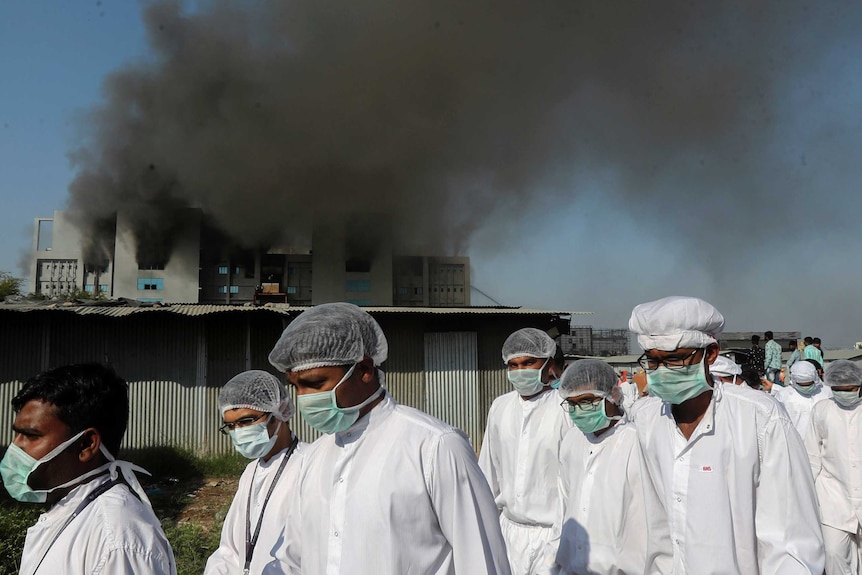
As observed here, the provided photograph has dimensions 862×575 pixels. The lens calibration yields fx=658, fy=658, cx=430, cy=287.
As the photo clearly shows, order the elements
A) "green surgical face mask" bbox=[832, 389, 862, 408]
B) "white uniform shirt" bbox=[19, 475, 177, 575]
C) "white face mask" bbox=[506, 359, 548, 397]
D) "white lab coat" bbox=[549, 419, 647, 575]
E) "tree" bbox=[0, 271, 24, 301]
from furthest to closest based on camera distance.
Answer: "tree" bbox=[0, 271, 24, 301] → "green surgical face mask" bbox=[832, 389, 862, 408] → "white face mask" bbox=[506, 359, 548, 397] → "white lab coat" bbox=[549, 419, 647, 575] → "white uniform shirt" bbox=[19, 475, 177, 575]

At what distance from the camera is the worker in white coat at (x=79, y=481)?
6.43ft

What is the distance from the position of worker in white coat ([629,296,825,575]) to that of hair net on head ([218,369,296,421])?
2.06 meters

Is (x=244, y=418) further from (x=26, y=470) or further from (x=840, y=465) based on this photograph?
(x=840, y=465)

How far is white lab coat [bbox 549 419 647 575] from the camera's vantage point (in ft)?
10.9

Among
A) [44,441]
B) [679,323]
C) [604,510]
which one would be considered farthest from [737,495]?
[44,441]

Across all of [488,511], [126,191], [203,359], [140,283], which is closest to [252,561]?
[488,511]

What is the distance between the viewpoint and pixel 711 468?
2.66 metres

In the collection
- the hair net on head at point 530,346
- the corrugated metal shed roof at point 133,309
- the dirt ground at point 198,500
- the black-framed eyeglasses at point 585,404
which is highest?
the corrugated metal shed roof at point 133,309

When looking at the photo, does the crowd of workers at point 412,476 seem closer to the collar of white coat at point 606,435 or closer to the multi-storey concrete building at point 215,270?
the collar of white coat at point 606,435

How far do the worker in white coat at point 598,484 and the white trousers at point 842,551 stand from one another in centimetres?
282

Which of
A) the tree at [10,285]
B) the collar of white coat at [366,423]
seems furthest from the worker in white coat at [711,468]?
the tree at [10,285]

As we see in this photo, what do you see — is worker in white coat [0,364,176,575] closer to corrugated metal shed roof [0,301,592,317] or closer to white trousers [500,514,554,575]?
white trousers [500,514,554,575]

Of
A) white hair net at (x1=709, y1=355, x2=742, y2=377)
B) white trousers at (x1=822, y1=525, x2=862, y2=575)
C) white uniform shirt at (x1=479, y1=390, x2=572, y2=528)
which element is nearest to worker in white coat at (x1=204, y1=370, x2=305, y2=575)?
white uniform shirt at (x1=479, y1=390, x2=572, y2=528)

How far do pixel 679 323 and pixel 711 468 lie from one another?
599 millimetres
